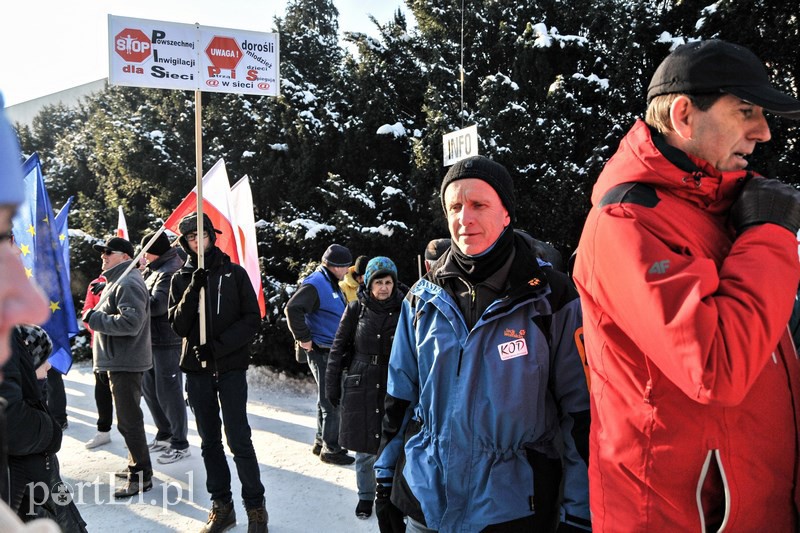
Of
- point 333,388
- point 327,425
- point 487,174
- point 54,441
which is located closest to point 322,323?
point 327,425

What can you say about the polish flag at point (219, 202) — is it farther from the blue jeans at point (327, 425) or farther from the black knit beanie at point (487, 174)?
the black knit beanie at point (487, 174)

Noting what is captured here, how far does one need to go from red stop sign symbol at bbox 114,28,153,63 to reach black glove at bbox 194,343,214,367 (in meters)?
2.34

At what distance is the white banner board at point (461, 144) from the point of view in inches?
185

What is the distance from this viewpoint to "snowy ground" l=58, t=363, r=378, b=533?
13.7 ft

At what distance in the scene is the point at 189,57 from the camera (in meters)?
Result: 4.44

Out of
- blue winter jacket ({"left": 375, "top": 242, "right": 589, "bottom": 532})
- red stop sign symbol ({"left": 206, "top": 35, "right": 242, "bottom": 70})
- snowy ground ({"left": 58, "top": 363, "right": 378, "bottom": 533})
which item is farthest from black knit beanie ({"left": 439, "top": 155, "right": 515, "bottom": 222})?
red stop sign symbol ({"left": 206, "top": 35, "right": 242, "bottom": 70})

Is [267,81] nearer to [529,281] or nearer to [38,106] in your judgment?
[529,281]

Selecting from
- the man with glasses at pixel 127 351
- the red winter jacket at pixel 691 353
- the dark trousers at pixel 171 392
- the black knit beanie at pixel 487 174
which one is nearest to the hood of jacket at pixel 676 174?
the red winter jacket at pixel 691 353

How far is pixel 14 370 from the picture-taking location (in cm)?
223

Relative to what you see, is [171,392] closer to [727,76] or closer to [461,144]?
[461,144]

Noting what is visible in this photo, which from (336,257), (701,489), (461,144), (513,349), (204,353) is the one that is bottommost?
(204,353)

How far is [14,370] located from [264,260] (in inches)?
307

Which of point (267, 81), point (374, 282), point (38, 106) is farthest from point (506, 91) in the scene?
point (38, 106)

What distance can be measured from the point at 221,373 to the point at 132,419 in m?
1.51
